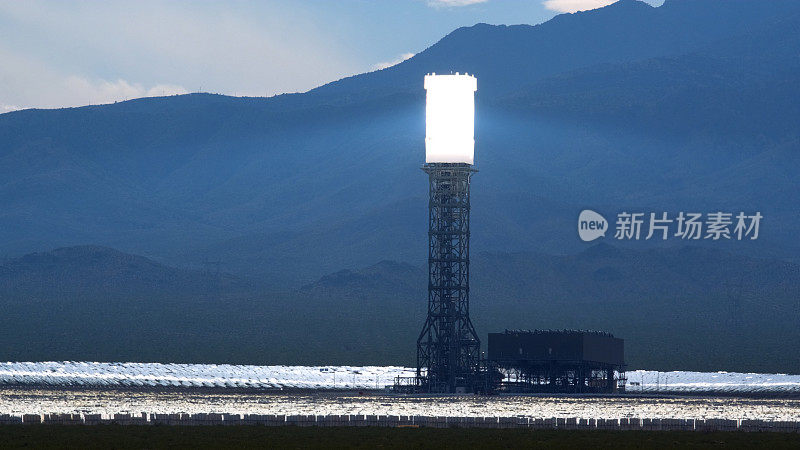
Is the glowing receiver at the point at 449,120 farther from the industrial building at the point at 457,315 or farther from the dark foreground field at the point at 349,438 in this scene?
the dark foreground field at the point at 349,438

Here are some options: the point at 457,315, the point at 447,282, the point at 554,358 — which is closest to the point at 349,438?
the point at 457,315

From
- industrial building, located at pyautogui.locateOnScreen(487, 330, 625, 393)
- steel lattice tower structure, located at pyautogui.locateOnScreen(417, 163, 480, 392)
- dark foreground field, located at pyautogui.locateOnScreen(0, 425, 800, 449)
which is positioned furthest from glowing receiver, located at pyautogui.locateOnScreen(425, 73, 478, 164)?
dark foreground field, located at pyautogui.locateOnScreen(0, 425, 800, 449)

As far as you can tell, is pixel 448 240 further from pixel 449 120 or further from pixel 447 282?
pixel 449 120

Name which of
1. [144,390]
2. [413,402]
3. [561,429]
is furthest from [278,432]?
[144,390]

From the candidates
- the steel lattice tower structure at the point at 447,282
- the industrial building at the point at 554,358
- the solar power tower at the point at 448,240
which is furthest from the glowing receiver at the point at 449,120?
the industrial building at the point at 554,358

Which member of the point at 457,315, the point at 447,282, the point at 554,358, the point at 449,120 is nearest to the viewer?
the point at 457,315

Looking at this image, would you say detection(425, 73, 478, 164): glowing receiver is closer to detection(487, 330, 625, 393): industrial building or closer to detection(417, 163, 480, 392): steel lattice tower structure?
detection(417, 163, 480, 392): steel lattice tower structure
